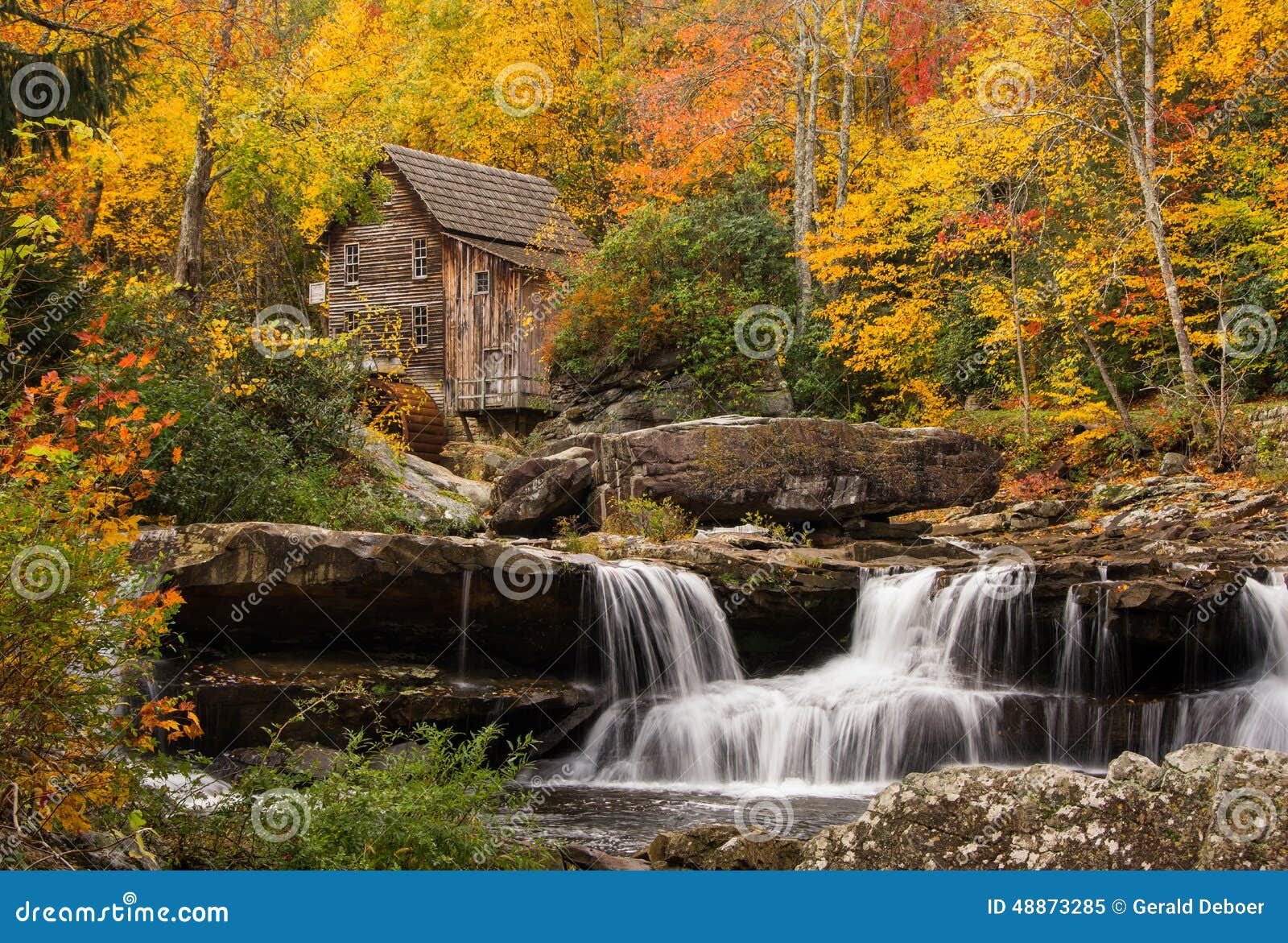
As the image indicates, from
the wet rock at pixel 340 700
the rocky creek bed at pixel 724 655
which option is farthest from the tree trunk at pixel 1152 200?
the wet rock at pixel 340 700

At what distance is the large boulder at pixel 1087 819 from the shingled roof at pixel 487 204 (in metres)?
24.0

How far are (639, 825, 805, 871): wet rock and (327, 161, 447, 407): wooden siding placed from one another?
2369cm

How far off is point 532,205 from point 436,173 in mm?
2858

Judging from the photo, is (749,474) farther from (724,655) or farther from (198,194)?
(198,194)

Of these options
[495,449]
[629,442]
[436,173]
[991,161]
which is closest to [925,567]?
[629,442]

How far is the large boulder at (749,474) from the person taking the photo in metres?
17.2

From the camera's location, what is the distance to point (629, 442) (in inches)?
693

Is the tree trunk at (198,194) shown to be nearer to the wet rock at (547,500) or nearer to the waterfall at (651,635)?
the wet rock at (547,500)

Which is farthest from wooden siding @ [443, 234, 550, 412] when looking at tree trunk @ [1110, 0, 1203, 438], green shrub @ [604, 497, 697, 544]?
tree trunk @ [1110, 0, 1203, 438]

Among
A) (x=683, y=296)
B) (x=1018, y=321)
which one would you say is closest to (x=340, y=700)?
(x=683, y=296)

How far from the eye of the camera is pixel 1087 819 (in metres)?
4.88

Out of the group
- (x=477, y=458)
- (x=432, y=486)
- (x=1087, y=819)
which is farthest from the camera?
(x=477, y=458)

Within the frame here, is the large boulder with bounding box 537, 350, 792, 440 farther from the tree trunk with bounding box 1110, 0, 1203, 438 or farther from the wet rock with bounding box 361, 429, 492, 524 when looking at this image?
the tree trunk with bounding box 1110, 0, 1203, 438

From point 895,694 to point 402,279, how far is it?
22.0 m
